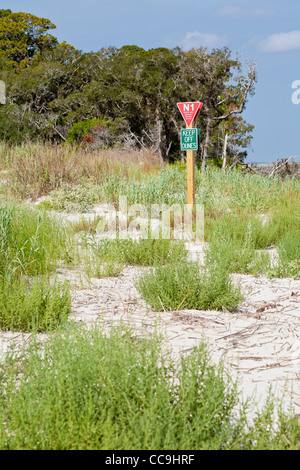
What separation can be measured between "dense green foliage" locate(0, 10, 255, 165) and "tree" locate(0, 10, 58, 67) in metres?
2.41

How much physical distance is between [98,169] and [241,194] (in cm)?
325

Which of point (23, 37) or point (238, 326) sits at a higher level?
point (23, 37)

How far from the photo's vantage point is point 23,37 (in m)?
33.0

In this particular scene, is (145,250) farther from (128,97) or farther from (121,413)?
(128,97)

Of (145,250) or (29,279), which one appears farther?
(145,250)

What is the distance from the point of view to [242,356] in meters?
3.00

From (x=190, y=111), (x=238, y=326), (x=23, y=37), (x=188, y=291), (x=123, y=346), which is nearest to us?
(x=123, y=346)

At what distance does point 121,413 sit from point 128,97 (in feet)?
76.9

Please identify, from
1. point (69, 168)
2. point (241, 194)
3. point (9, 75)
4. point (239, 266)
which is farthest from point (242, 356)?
point (9, 75)

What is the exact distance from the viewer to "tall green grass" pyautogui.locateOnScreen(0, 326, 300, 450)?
182 centimetres

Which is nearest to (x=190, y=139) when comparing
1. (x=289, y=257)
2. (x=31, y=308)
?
(x=289, y=257)

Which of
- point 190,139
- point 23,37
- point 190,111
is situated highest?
point 23,37

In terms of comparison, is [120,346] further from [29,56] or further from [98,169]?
[29,56]

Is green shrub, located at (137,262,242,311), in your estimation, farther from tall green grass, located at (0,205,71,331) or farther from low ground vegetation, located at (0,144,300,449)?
tall green grass, located at (0,205,71,331)
